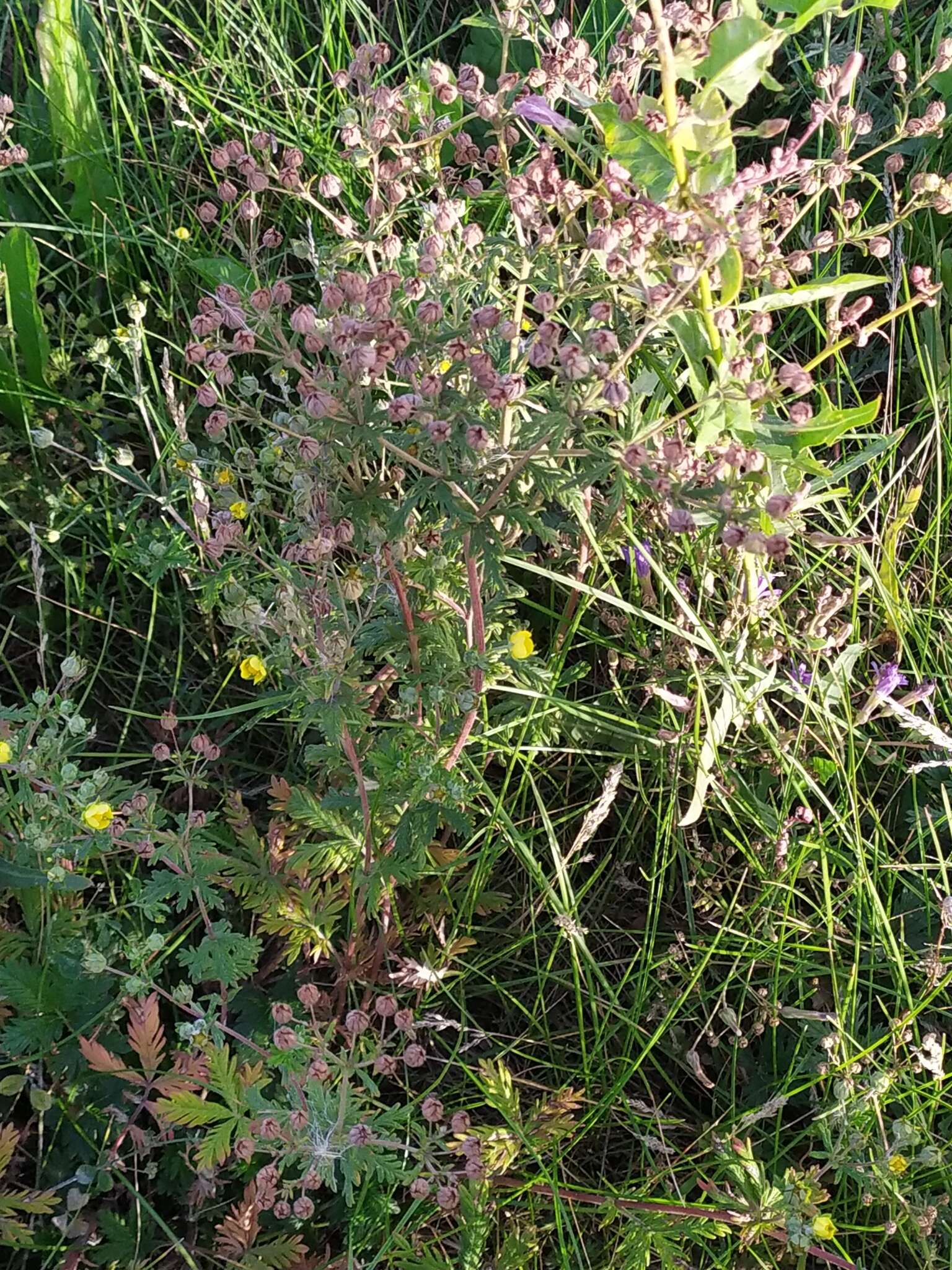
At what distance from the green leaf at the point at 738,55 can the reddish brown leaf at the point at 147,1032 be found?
129 centimetres

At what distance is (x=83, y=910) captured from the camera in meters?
1.68

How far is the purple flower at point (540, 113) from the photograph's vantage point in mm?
1379

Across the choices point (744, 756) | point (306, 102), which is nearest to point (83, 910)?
point (744, 756)

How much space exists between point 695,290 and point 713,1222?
119 centimetres

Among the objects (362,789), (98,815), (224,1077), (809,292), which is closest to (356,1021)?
(224,1077)

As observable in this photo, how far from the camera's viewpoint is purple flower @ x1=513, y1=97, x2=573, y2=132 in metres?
1.38

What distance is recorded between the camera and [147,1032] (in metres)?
1.46

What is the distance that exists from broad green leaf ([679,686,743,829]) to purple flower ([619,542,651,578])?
238mm

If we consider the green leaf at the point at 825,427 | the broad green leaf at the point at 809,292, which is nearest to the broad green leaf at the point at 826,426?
the green leaf at the point at 825,427

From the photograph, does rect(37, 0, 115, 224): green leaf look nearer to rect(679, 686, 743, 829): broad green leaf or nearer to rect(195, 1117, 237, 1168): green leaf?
Answer: rect(679, 686, 743, 829): broad green leaf

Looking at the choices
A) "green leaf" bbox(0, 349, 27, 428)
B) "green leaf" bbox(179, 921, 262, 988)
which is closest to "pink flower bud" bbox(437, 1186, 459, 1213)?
"green leaf" bbox(179, 921, 262, 988)

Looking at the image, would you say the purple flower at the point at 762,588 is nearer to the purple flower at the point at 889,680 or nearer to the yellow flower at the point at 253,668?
the purple flower at the point at 889,680

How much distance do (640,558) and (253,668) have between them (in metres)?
0.64

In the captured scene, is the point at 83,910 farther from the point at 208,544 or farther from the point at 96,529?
the point at 96,529
